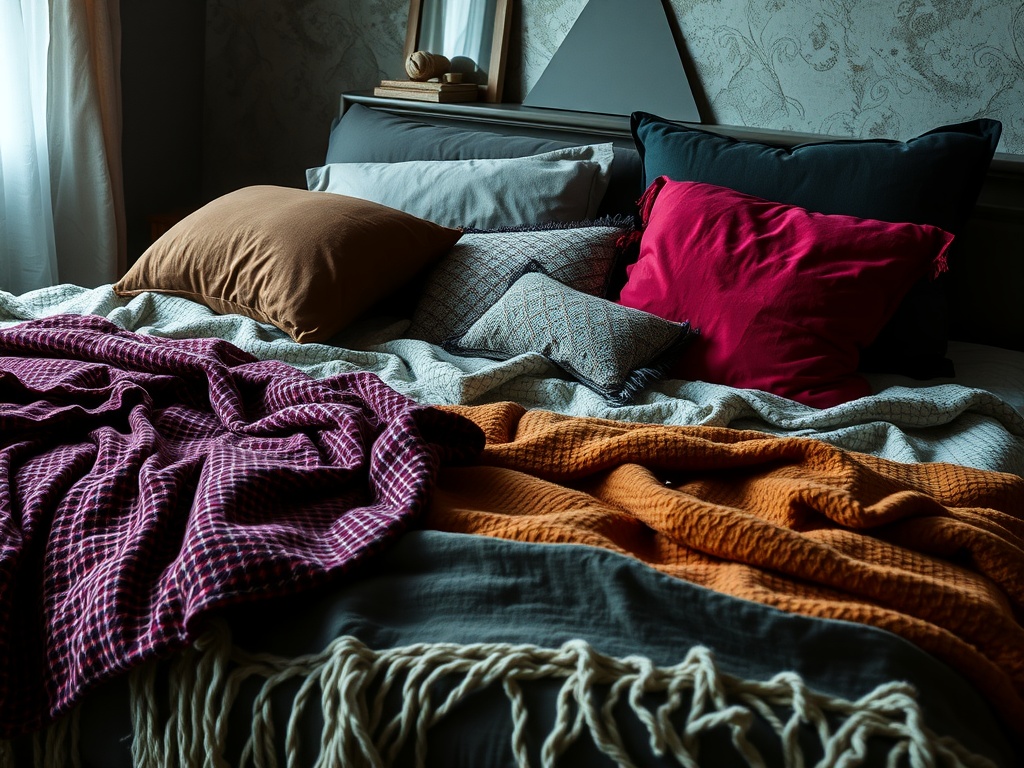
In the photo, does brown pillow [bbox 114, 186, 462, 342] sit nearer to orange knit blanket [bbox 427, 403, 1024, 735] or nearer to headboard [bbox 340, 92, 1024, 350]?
orange knit blanket [bbox 427, 403, 1024, 735]

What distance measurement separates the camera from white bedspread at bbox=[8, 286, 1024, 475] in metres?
1.35

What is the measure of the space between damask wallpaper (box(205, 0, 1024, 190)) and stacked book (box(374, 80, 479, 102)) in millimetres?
139

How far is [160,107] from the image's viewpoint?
9.73 feet

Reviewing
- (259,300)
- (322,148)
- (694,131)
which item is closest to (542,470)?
(259,300)

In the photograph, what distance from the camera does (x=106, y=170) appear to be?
8.47ft

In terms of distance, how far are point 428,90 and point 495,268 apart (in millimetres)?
936

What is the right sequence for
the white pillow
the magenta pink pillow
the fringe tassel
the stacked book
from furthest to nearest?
the stacked book
the white pillow
the magenta pink pillow
the fringe tassel

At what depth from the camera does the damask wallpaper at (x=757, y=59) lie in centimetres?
212

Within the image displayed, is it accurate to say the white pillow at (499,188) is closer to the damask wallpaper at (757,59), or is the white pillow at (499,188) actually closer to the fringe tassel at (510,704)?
the damask wallpaper at (757,59)

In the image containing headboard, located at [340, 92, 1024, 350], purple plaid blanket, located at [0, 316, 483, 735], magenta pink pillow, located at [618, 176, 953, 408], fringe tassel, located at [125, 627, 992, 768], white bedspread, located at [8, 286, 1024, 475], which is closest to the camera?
fringe tassel, located at [125, 627, 992, 768]

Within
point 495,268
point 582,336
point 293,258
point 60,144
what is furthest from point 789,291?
point 60,144

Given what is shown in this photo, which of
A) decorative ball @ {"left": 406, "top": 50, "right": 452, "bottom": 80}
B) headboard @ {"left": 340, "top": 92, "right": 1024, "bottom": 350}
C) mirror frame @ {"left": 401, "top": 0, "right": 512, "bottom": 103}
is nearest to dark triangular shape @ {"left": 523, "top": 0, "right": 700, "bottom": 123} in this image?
mirror frame @ {"left": 401, "top": 0, "right": 512, "bottom": 103}

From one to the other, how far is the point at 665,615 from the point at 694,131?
1445mm

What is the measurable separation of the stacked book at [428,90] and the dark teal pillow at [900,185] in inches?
35.7
